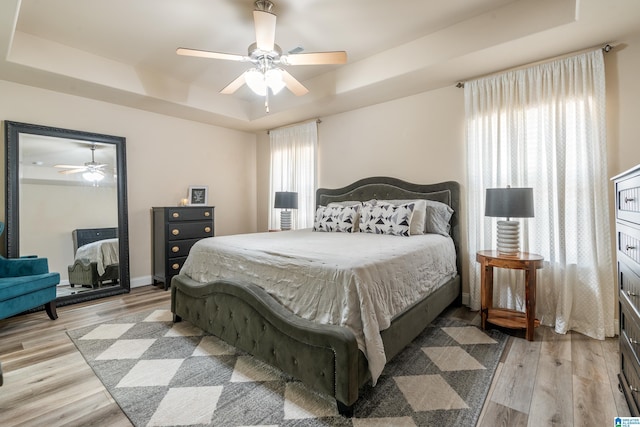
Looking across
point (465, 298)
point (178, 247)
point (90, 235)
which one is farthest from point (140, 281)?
point (465, 298)

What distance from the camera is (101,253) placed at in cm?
380

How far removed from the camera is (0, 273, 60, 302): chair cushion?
2521mm

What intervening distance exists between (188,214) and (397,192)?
296cm

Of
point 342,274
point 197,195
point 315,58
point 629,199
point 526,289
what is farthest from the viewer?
point 197,195

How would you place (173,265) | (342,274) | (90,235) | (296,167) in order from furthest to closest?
(296,167) → (173,265) → (90,235) → (342,274)

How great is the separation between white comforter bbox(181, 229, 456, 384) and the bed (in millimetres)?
1849

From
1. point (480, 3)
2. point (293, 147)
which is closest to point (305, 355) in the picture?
point (480, 3)

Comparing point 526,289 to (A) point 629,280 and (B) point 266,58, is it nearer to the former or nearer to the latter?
(A) point 629,280

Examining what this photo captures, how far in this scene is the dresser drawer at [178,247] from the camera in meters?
4.07

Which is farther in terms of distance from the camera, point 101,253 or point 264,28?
point 101,253

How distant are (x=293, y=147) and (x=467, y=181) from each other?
2.81 meters

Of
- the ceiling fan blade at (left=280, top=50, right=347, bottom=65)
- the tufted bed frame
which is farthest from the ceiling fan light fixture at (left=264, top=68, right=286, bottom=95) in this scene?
the tufted bed frame

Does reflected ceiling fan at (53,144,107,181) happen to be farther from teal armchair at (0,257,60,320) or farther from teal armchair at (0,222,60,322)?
teal armchair at (0,257,60,320)

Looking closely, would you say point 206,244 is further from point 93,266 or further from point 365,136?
point 365,136
